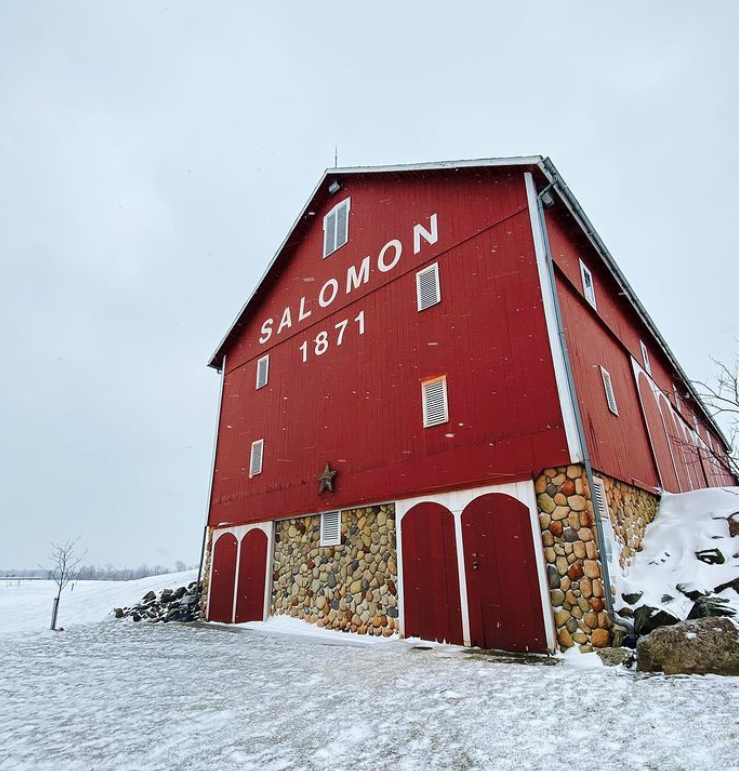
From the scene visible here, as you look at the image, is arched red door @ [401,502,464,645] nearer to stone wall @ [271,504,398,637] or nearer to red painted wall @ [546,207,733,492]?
stone wall @ [271,504,398,637]

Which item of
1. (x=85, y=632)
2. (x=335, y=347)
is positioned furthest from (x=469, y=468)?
(x=85, y=632)

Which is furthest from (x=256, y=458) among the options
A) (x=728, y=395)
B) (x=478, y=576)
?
(x=728, y=395)

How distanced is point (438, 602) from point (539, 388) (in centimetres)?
396

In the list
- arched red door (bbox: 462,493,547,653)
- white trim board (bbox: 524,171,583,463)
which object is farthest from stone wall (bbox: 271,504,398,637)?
white trim board (bbox: 524,171,583,463)

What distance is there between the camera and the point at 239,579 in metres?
13.3

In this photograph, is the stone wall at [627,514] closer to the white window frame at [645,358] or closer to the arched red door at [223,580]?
the white window frame at [645,358]

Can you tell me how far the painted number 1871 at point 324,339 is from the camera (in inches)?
479

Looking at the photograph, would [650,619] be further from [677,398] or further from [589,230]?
[677,398]

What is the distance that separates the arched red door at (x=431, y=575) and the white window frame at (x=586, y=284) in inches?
224

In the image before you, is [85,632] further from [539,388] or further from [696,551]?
[696,551]

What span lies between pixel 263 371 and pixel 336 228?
15.5 feet

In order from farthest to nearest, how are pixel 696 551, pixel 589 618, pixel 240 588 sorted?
pixel 240 588, pixel 696 551, pixel 589 618

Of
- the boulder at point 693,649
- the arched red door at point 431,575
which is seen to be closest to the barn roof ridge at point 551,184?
the boulder at point 693,649

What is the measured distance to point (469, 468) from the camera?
8.64 m
